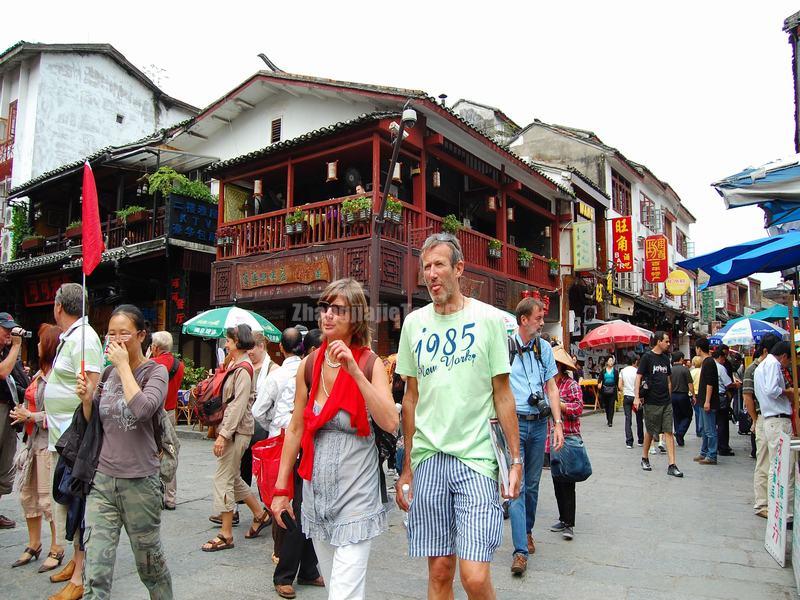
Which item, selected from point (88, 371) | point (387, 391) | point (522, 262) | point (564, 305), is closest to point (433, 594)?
point (387, 391)

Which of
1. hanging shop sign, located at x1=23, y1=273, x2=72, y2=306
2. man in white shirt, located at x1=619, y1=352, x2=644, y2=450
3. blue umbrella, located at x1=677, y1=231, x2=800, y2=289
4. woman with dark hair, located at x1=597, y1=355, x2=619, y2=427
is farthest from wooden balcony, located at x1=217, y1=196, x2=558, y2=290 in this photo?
blue umbrella, located at x1=677, y1=231, x2=800, y2=289

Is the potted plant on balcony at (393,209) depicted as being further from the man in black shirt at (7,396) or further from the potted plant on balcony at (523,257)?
the man in black shirt at (7,396)

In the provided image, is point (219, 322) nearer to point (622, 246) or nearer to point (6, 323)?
point (6, 323)

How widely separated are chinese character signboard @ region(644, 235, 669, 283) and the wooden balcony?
13.4 metres

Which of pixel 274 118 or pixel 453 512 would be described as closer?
pixel 453 512

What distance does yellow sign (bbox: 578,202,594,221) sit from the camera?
22.2 m

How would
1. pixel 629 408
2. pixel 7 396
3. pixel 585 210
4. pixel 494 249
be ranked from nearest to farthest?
pixel 7 396 < pixel 629 408 < pixel 494 249 < pixel 585 210

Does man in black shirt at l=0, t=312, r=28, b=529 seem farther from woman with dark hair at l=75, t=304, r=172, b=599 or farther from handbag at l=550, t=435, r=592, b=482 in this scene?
handbag at l=550, t=435, r=592, b=482

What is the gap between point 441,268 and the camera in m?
2.87

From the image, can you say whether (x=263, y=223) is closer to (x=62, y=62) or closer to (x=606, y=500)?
(x=606, y=500)

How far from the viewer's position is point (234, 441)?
17.3 ft

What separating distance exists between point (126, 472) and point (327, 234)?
10597 millimetres

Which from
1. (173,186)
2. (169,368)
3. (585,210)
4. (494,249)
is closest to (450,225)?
(494,249)

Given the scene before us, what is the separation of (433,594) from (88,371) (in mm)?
2580
